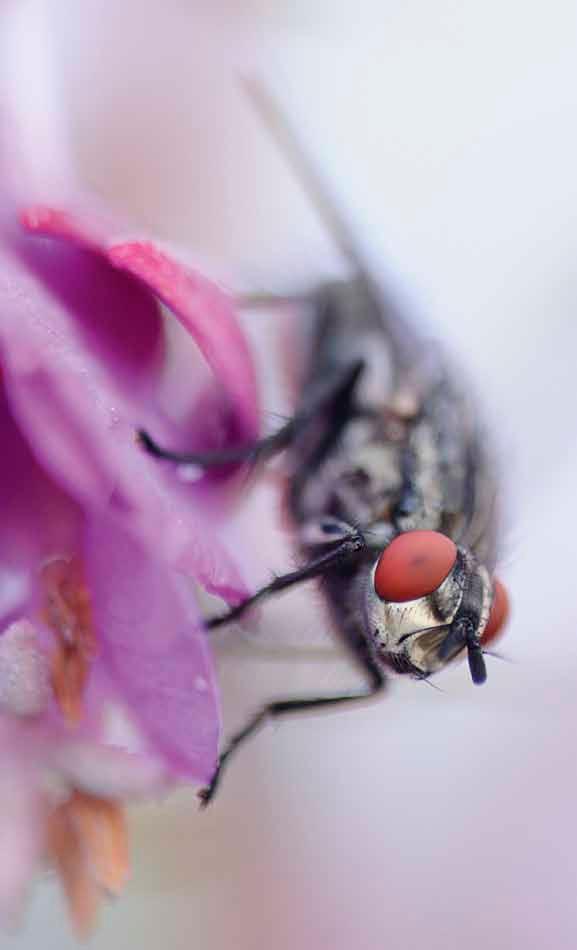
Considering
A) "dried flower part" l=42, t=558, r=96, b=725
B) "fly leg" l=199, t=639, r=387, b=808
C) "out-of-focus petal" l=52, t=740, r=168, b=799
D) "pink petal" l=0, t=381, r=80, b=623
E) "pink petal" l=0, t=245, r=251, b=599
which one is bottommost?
"fly leg" l=199, t=639, r=387, b=808

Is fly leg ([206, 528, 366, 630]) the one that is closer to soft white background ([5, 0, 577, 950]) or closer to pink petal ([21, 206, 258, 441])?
pink petal ([21, 206, 258, 441])

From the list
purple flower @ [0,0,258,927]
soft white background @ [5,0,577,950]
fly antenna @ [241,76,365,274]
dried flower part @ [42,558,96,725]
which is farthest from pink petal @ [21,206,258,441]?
soft white background @ [5,0,577,950]

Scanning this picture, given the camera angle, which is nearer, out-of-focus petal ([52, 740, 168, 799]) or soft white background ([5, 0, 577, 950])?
out-of-focus petal ([52, 740, 168, 799])

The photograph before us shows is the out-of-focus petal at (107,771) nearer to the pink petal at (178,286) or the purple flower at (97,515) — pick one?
the purple flower at (97,515)

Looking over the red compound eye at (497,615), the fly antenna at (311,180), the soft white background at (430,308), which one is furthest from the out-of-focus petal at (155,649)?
the soft white background at (430,308)

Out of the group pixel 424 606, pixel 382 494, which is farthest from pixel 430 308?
pixel 424 606

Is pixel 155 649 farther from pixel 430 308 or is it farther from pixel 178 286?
pixel 430 308
